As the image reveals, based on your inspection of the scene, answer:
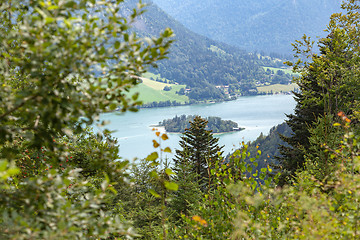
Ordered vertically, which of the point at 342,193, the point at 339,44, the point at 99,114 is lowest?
the point at 342,193

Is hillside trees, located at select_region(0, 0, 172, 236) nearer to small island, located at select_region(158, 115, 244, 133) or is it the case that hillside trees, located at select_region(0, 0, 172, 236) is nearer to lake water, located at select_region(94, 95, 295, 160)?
lake water, located at select_region(94, 95, 295, 160)

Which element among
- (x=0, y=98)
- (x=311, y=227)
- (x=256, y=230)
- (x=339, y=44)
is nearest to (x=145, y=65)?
(x=0, y=98)

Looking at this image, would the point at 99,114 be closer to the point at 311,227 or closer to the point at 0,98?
the point at 0,98

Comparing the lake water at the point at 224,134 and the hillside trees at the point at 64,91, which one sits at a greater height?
the hillside trees at the point at 64,91

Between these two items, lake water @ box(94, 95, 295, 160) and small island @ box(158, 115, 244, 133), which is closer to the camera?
lake water @ box(94, 95, 295, 160)

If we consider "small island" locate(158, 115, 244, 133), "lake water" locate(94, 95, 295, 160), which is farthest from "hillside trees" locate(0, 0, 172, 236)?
"small island" locate(158, 115, 244, 133)

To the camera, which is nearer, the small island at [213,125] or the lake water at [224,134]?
the lake water at [224,134]

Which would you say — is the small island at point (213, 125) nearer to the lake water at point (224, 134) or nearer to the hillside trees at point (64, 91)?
the lake water at point (224, 134)

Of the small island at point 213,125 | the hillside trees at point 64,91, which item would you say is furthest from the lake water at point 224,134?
the hillside trees at point 64,91

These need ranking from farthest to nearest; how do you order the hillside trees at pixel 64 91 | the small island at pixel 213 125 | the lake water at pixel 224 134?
the small island at pixel 213 125 < the lake water at pixel 224 134 < the hillside trees at pixel 64 91

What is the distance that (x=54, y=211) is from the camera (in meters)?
2.10

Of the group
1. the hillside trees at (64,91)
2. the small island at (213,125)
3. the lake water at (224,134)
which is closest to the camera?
the hillside trees at (64,91)

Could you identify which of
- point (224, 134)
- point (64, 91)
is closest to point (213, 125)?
point (224, 134)

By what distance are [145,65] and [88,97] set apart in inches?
21.5
